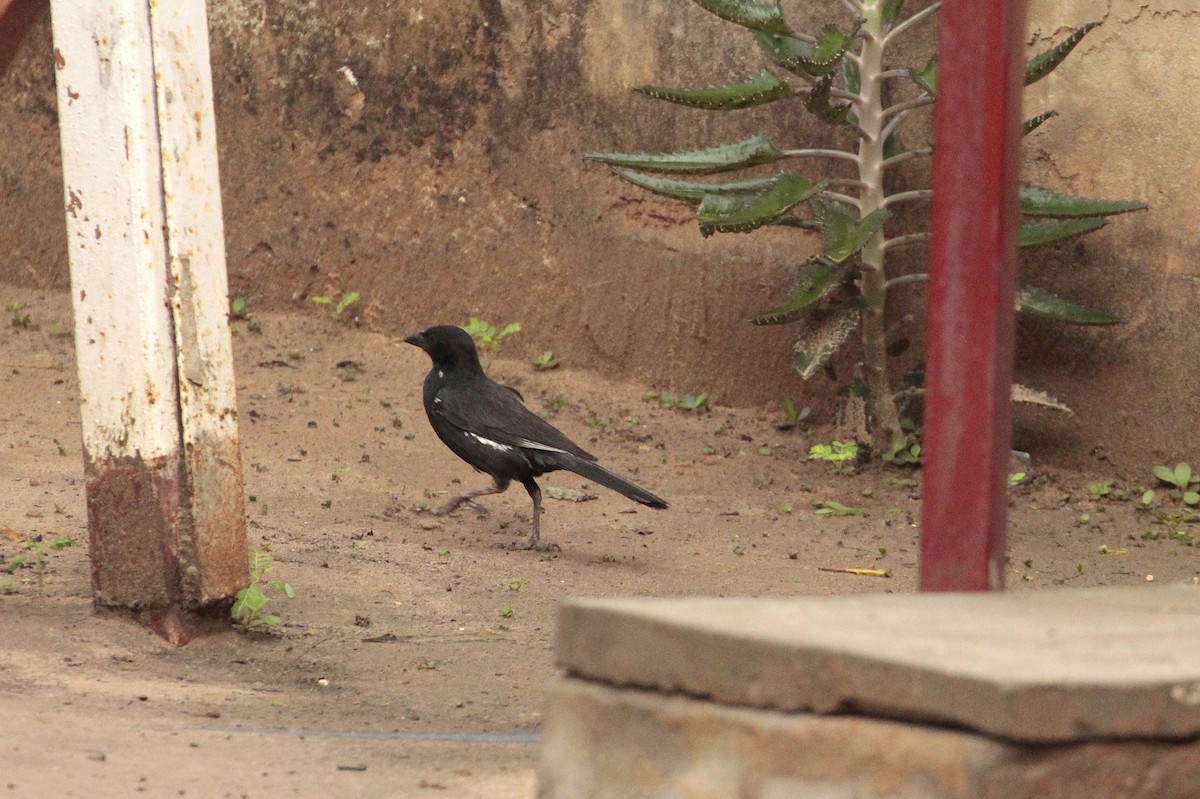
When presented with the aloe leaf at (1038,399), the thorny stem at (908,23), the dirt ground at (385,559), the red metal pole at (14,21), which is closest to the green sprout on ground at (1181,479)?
the dirt ground at (385,559)

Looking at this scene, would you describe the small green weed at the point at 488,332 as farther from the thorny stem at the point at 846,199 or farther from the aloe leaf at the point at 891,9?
the aloe leaf at the point at 891,9

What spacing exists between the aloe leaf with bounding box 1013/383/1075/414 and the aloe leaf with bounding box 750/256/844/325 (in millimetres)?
867

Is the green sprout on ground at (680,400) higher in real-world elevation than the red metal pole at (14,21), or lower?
lower

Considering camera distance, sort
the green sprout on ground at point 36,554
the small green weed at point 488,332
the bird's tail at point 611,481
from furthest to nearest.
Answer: the small green weed at point 488,332 → the bird's tail at point 611,481 → the green sprout on ground at point 36,554

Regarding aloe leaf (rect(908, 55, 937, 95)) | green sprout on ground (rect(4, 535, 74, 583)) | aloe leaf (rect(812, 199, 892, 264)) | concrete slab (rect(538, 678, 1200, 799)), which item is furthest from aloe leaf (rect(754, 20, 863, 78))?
concrete slab (rect(538, 678, 1200, 799))

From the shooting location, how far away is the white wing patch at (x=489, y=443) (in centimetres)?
576

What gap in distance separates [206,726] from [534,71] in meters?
4.59

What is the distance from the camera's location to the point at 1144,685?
190cm

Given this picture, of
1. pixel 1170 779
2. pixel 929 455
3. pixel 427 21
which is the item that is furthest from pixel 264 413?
pixel 1170 779

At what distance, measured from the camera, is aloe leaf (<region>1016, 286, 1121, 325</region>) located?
6.08 metres

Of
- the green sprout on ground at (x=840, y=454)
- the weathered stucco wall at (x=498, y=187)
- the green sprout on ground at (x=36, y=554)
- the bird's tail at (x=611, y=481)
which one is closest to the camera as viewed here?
the green sprout on ground at (x=36, y=554)

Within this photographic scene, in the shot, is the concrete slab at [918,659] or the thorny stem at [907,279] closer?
the concrete slab at [918,659]

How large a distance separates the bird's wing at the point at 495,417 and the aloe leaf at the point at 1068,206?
6.54ft

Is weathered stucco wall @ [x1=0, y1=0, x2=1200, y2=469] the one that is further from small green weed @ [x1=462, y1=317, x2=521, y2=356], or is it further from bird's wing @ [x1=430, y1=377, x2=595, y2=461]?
bird's wing @ [x1=430, y1=377, x2=595, y2=461]
